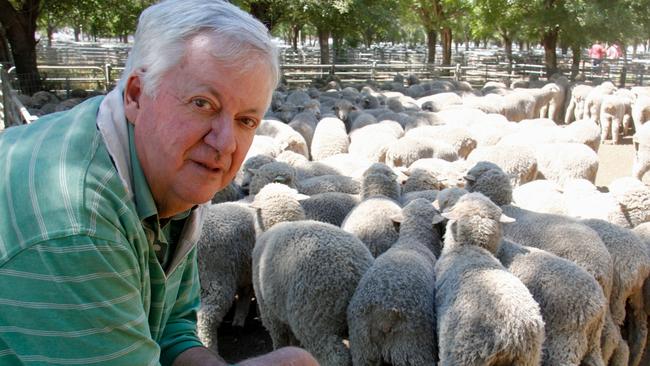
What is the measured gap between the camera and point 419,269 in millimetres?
3479

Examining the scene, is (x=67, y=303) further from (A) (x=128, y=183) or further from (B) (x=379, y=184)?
(B) (x=379, y=184)

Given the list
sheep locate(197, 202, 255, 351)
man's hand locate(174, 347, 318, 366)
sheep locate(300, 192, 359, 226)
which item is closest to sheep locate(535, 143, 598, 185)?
sheep locate(300, 192, 359, 226)

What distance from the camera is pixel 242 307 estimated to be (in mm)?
4984

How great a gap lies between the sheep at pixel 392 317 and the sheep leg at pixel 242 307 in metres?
1.86

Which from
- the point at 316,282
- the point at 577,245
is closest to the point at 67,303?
the point at 316,282

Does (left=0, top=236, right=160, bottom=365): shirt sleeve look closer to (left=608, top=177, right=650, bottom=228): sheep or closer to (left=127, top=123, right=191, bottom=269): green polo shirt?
(left=127, top=123, right=191, bottom=269): green polo shirt

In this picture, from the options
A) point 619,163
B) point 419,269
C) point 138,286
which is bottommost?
point 619,163

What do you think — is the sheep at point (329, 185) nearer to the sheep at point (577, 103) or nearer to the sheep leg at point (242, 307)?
the sheep leg at point (242, 307)

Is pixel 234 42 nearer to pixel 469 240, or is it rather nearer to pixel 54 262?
pixel 54 262

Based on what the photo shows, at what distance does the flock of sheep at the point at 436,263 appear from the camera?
3133 millimetres

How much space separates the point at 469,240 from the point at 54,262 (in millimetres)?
3141

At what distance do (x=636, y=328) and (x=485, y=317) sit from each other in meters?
2.35

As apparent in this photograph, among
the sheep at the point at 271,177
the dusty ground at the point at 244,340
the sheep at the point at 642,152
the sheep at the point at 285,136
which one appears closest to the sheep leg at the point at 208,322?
the dusty ground at the point at 244,340

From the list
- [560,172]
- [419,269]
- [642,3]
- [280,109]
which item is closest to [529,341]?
[419,269]
